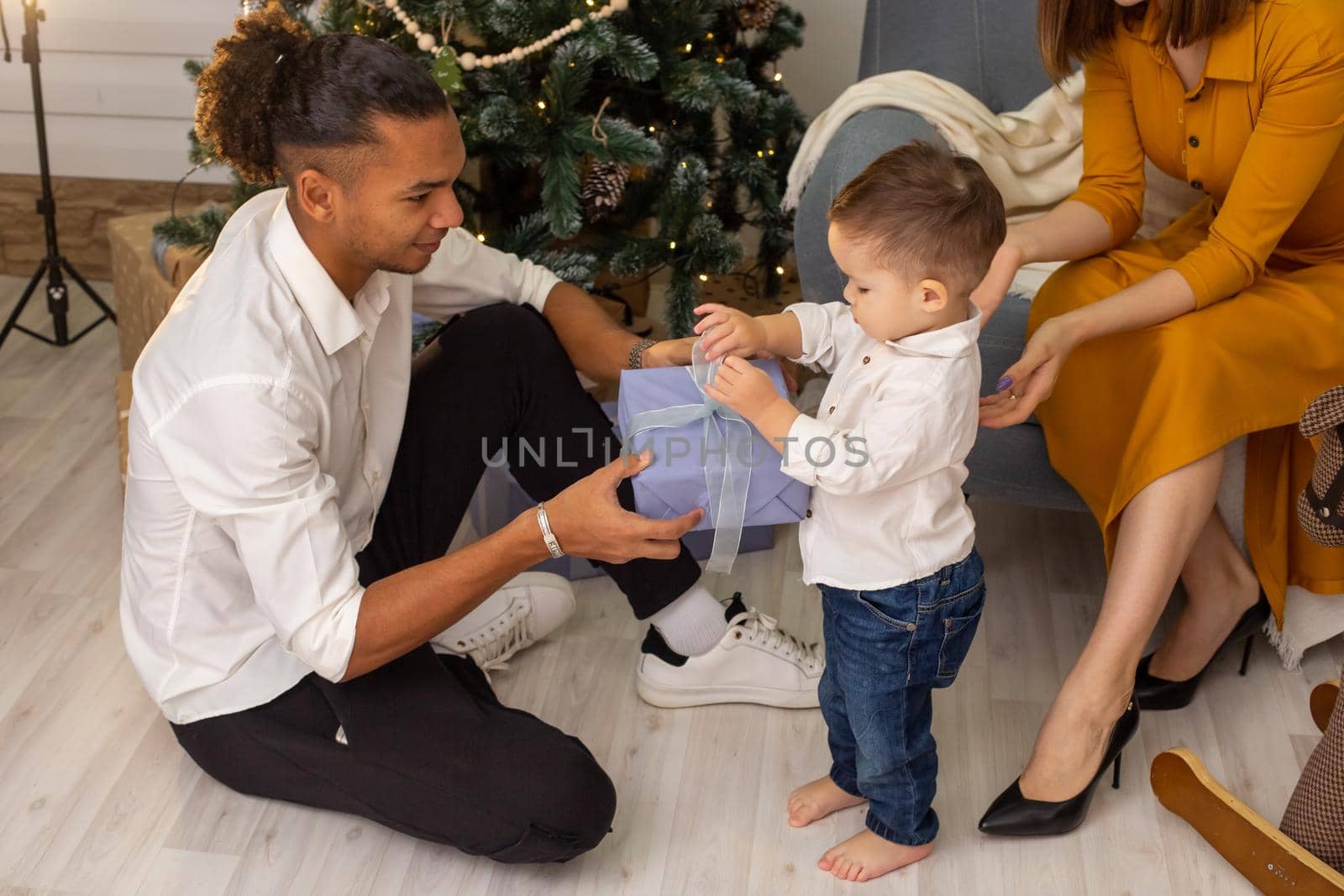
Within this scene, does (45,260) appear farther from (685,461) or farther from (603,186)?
(685,461)

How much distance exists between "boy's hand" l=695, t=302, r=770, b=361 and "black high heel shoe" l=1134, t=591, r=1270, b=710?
80 cm

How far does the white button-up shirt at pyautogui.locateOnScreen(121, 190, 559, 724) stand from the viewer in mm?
1441

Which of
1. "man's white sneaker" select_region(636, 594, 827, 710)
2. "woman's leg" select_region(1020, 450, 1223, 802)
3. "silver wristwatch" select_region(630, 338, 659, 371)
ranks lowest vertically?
"man's white sneaker" select_region(636, 594, 827, 710)

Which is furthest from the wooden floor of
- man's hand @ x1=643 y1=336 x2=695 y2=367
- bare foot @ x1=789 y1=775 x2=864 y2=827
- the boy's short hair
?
the boy's short hair

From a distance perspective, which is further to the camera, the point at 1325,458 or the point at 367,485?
the point at 367,485

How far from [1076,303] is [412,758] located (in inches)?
41.1

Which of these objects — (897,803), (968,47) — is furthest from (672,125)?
(897,803)

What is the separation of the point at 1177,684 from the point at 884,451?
81cm

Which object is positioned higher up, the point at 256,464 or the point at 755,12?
the point at 755,12

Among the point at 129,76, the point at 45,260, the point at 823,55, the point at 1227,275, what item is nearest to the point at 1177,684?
the point at 1227,275

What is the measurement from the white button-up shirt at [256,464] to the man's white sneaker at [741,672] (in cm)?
47

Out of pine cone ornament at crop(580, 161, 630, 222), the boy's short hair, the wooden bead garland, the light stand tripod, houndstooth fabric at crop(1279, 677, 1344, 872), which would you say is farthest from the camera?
the light stand tripod

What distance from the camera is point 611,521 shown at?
1.49m

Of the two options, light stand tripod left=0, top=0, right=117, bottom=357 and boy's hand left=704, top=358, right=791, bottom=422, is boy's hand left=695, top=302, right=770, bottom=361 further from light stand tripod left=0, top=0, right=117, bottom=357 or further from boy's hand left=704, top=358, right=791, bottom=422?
light stand tripod left=0, top=0, right=117, bottom=357
